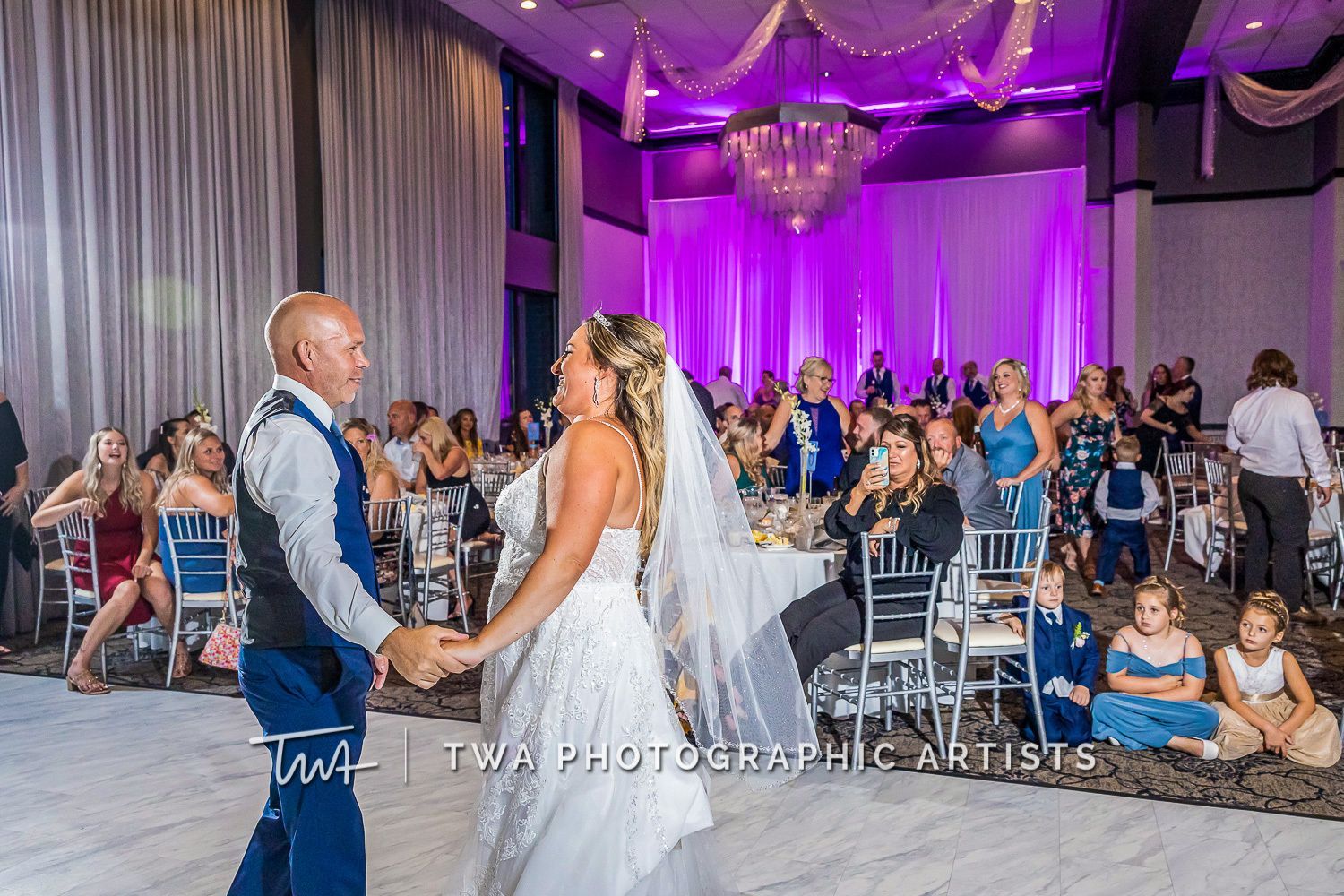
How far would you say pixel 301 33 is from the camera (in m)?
8.13

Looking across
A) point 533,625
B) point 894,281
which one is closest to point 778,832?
point 533,625

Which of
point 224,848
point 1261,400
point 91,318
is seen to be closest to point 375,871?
point 224,848

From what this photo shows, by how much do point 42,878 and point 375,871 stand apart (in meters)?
0.98

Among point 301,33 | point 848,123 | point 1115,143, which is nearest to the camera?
point 301,33

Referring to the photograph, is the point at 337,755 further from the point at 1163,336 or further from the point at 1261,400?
the point at 1163,336

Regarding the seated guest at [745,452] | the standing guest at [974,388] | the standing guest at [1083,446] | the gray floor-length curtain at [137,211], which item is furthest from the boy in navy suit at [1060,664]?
the standing guest at [974,388]

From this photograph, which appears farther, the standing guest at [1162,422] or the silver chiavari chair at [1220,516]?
the standing guest at [1162,422]

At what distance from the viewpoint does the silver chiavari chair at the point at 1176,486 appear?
25.5ft

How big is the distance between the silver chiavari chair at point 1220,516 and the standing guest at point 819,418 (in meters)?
2.59

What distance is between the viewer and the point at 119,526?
5.15 metres

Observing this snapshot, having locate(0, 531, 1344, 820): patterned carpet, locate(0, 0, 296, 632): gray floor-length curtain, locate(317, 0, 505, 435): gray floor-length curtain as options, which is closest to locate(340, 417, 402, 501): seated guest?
locate(0, 531, 1344, 820): patterned carpet

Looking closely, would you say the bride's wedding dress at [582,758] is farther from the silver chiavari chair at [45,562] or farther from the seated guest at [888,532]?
the silver chiavari chair at [45,562]

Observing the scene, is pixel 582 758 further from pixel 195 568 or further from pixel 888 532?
pixel 195 568

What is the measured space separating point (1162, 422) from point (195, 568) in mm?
9066
